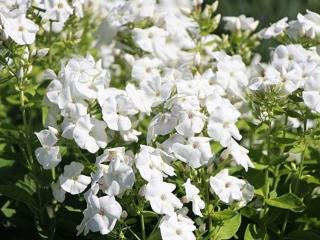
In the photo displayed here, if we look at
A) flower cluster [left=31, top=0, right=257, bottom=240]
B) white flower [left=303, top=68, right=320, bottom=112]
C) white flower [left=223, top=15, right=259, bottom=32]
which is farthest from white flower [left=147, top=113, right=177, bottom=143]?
white flower [left=223, top=15, right=259, bottom=32]

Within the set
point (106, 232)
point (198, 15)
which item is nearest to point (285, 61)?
point (198, 15)

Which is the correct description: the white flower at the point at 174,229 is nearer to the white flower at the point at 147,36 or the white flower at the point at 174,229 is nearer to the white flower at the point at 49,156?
the white flower at the point at 49,156

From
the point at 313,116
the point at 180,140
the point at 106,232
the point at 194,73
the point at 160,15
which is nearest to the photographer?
the point at 106,232

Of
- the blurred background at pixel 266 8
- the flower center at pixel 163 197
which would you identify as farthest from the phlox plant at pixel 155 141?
the blurred background at pixel 266 8

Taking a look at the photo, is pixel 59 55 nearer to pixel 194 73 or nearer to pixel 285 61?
pixel 194 73

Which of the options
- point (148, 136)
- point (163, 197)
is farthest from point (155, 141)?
point (163, 197)

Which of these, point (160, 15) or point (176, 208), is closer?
point (176, 208)
